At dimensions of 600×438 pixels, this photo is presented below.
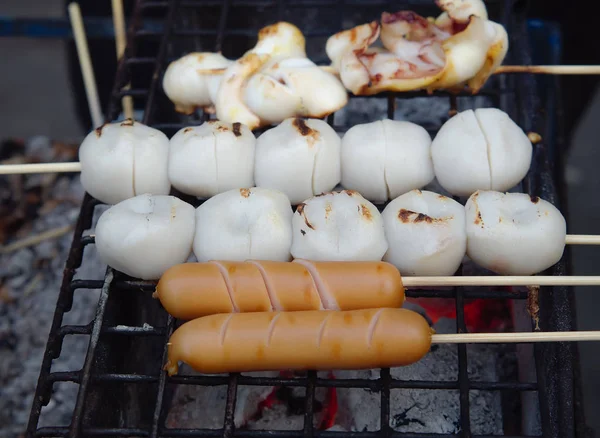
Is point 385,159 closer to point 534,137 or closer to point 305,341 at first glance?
point 534,137

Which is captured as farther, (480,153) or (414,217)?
(480,153)

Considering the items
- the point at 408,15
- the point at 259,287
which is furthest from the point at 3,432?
the point at 408,15

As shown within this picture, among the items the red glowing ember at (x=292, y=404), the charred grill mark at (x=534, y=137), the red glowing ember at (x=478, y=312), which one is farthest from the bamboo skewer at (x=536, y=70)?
the red glowing ember at (x=292, y=404)

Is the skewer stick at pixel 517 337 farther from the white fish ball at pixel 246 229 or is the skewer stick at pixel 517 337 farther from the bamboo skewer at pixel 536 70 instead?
the bamboo skewer at pixel 536 70

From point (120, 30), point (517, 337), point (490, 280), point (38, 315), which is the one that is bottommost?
point (38, 315)

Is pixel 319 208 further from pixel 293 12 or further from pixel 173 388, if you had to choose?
pixel 293 12

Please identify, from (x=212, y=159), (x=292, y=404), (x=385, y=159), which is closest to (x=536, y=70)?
(x=385, y=159)
